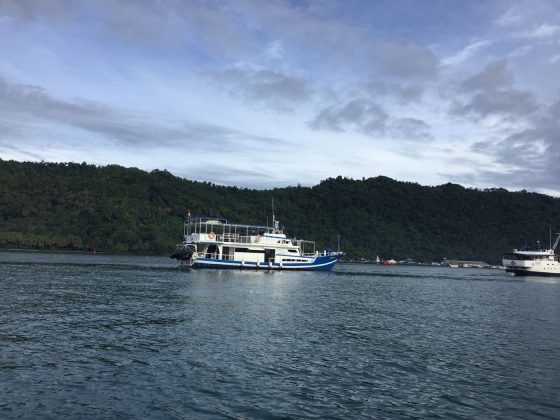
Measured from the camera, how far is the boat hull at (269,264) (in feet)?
308

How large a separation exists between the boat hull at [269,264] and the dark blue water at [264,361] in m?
47.2

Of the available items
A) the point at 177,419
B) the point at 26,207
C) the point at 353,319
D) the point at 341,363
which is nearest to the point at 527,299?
the point at 353,319

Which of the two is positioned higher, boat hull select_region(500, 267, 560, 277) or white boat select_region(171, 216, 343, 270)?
white boat select_region(171, 216, 343, 270)

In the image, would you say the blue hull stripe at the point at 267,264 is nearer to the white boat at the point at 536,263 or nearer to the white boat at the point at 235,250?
the white boat at the point at 235,250

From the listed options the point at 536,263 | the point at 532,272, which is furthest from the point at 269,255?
the point at 536,263

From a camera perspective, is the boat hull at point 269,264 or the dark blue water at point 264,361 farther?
the boat hull at point 269,264

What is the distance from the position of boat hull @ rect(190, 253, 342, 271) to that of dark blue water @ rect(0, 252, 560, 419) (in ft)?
155

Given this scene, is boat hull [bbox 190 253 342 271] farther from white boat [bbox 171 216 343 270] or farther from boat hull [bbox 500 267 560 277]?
boat hull [bbox 500 267 560 277]

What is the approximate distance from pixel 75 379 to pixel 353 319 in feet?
79.7

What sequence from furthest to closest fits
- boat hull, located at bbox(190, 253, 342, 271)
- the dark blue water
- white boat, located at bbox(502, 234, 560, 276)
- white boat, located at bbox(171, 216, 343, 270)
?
white boat, located at bbox(502, 234, 560, 276), boat hull, located at bbox(190, 253, 342, 271), white boat, located at bbox(171, 216, 343, 270), the dark blue water

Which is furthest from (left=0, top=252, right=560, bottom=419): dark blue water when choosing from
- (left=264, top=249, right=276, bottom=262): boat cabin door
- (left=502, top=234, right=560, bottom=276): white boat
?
(left=502, top=234, right=560, bottom=276): white boat

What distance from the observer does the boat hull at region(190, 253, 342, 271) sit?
308 ft

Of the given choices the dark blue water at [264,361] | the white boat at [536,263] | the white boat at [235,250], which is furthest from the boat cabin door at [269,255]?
the white boat at [536,263]

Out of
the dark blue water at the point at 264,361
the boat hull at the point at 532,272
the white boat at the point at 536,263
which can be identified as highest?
the white boat at the point at 536,263
